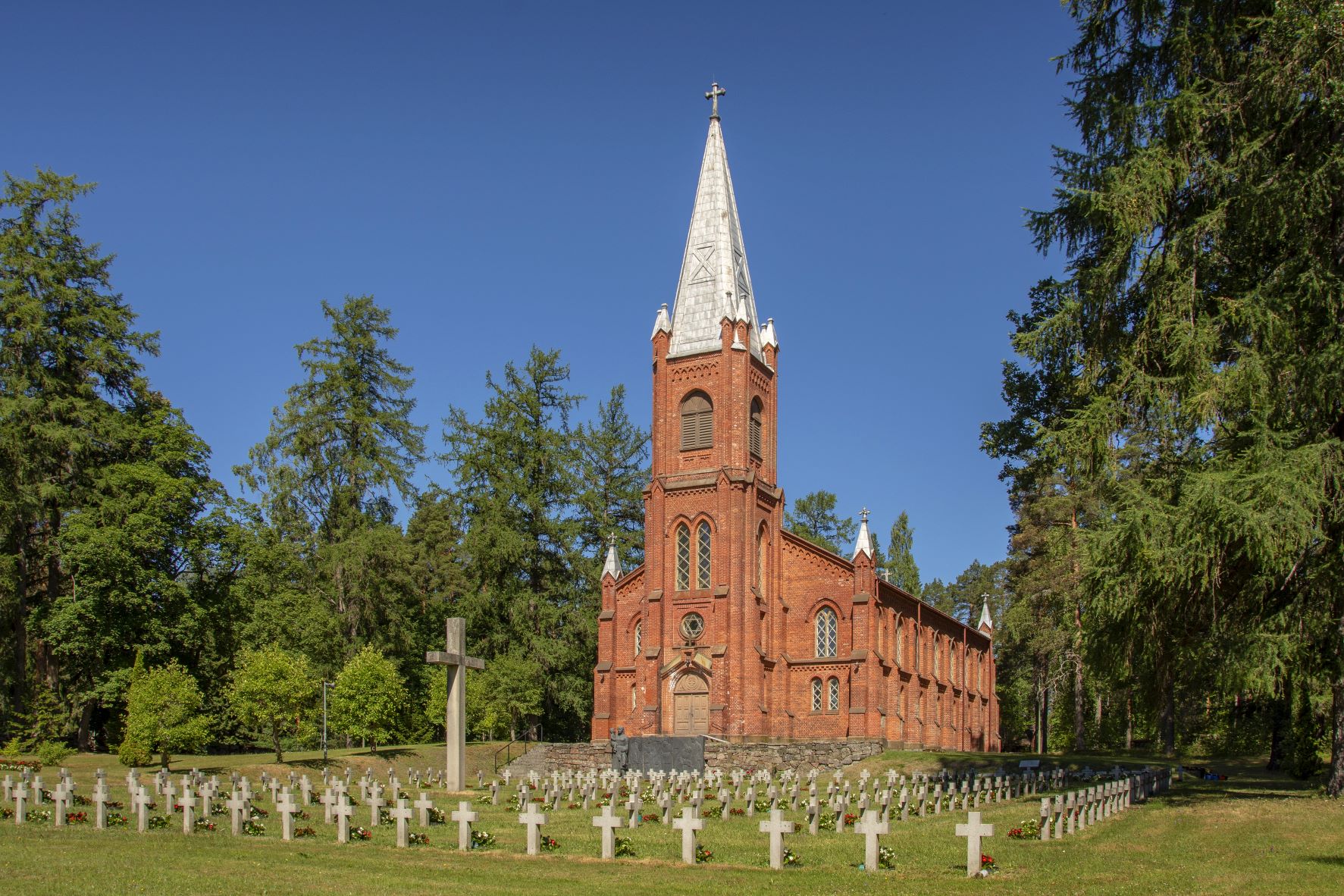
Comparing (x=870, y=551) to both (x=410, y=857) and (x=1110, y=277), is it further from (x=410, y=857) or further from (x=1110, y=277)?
(x=410, y=857)

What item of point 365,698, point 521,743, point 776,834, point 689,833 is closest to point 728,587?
point 521,743

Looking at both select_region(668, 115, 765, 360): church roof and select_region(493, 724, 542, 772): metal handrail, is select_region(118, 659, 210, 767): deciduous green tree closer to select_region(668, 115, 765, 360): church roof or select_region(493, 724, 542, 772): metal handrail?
select_region(493, 724, 542, 772): metal handrail

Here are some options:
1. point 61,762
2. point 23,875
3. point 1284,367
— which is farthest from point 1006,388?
point 61,762

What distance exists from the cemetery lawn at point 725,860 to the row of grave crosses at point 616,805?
32 centimetres

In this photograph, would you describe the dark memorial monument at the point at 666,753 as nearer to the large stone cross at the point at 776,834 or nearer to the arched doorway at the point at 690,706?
the arched doorway at the point at 690,706

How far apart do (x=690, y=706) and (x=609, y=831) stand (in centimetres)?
2612

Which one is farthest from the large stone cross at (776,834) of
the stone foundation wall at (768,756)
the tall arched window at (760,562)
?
the tall arched window at (760,562)

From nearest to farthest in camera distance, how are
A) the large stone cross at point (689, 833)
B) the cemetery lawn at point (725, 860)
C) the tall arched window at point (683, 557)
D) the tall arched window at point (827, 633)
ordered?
the cemetery lawn at point (725, 860)
the large stone cross at point (689, 833)
the tall arched window at point (827, 633)
the tall arched window at point (683, 557)

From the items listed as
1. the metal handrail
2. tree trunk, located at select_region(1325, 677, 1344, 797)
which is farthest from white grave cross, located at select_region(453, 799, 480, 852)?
the metal handrail

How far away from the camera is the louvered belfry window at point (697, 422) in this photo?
4322 cm

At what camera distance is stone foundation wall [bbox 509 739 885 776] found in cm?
3800

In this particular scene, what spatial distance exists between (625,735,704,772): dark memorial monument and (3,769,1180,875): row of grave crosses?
855cm

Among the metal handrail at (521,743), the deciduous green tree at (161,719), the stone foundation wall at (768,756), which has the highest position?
the deciduous green tree at (161,719)

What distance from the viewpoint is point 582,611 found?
163 ft
